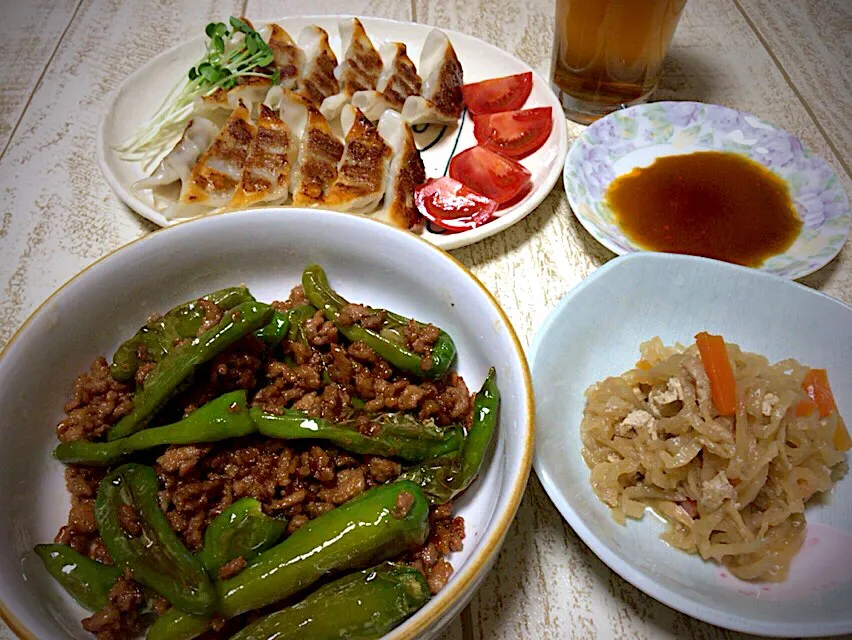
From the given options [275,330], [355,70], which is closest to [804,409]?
[275,330]

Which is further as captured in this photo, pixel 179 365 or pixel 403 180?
pixel 403 180

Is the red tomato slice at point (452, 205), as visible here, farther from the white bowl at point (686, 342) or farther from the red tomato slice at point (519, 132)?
the white bowl at point (686, 342)

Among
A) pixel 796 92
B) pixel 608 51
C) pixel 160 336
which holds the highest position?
pixel 608 51

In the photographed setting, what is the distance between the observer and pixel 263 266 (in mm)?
1479

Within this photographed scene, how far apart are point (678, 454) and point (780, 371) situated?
37 centimetres

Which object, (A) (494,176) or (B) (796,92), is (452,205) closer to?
(A) (494,176)

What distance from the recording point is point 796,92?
8.14 feet

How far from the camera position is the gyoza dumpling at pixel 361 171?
6.19 feet

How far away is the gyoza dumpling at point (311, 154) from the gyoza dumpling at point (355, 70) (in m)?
0.11

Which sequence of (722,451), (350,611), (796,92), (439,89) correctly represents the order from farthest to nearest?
(796,92) < (439,89) < (722,451) < (350,611)

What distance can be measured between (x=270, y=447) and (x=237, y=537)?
189 mm

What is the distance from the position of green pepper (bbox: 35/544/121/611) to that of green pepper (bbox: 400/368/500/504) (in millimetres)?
521

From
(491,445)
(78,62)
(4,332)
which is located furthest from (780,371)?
(78,62)

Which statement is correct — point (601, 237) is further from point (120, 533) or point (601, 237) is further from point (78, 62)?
point (78, 62)
